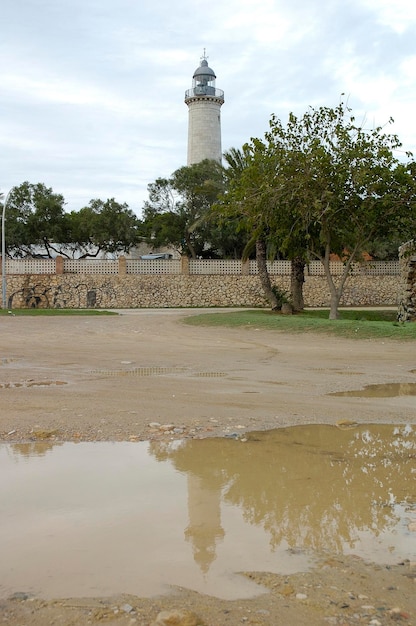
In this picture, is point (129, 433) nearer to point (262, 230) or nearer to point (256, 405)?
point (256, 405)

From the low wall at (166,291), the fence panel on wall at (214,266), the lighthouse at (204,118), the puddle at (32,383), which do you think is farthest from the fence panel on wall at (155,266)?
the puddle at (32,383)

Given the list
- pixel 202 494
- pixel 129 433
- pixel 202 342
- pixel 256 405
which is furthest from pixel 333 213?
pixel 202 494

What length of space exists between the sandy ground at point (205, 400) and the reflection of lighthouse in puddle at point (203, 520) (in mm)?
387

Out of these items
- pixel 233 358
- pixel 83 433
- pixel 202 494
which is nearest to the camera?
pixel 202 494

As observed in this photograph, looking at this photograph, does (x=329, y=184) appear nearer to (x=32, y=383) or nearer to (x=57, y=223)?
(x=32, y=383)

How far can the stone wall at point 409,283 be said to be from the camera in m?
25.2

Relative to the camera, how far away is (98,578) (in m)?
3.12

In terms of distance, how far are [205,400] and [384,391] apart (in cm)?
282

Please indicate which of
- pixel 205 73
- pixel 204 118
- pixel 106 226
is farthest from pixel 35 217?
pixel 205 73

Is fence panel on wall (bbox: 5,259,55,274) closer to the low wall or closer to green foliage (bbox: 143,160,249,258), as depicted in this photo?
the low wall

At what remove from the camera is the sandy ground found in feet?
9.26

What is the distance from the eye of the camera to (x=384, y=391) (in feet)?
30.2

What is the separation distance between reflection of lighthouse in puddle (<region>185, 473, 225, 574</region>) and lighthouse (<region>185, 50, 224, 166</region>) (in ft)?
173

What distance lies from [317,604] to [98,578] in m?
1.07
